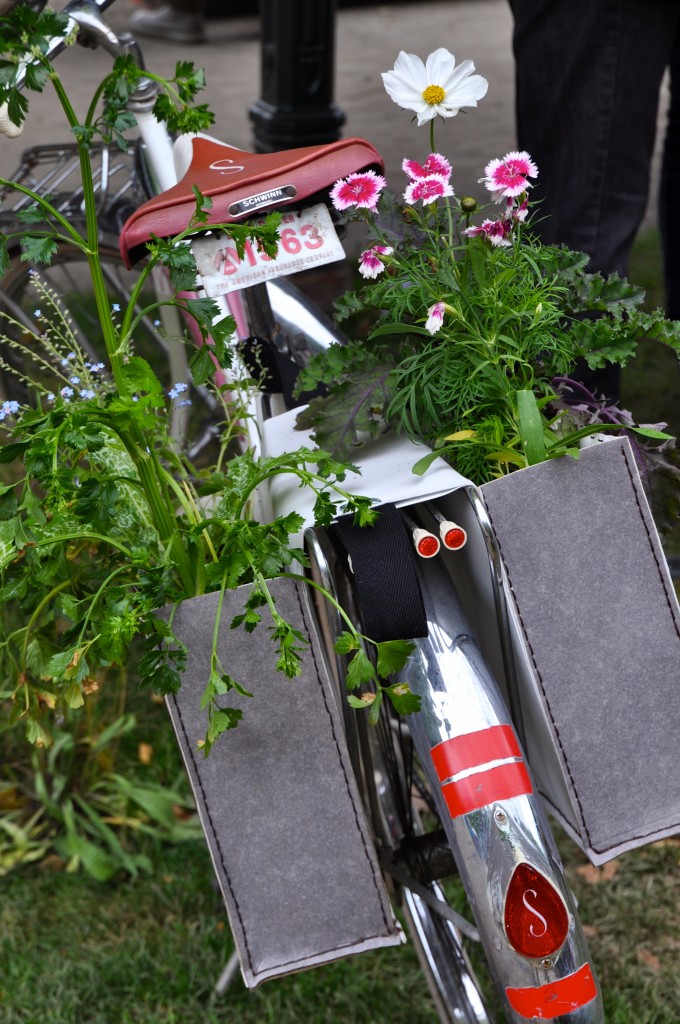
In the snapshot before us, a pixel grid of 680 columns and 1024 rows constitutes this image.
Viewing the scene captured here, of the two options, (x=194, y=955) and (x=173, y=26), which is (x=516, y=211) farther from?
(x=173, y=26)

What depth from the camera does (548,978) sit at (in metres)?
1.18

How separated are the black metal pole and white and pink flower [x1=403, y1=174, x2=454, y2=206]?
3.00m

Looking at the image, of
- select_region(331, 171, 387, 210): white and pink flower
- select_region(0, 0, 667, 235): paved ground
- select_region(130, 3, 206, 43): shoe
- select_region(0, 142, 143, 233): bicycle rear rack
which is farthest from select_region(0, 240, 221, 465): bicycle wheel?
select_region(130, 3, 206, 43): shoe

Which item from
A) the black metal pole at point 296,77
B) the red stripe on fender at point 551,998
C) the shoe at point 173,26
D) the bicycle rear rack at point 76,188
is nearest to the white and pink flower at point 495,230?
the red stripe on fender at point 551,998

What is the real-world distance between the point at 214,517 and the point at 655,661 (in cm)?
53

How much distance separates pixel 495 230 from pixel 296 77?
3150mm

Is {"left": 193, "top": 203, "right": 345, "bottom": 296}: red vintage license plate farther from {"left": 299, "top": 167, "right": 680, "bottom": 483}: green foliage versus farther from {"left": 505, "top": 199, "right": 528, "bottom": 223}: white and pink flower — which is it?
{"left": 505, "top": 199, "right": 528, "bottom": 223}: white and pink flower

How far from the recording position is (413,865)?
164cm

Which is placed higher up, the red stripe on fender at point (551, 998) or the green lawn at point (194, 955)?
the red stripe on fender at point (551, 998)

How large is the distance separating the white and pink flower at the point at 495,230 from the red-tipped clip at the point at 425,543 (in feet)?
1.29

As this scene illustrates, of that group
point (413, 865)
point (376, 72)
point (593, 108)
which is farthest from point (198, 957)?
point (376, 72)

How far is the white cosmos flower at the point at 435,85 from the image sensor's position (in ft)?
4.29

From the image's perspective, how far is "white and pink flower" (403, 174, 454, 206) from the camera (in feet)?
4.28

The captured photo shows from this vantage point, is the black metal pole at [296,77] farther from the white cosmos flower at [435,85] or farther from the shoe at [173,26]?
the shoe at [173,26]
